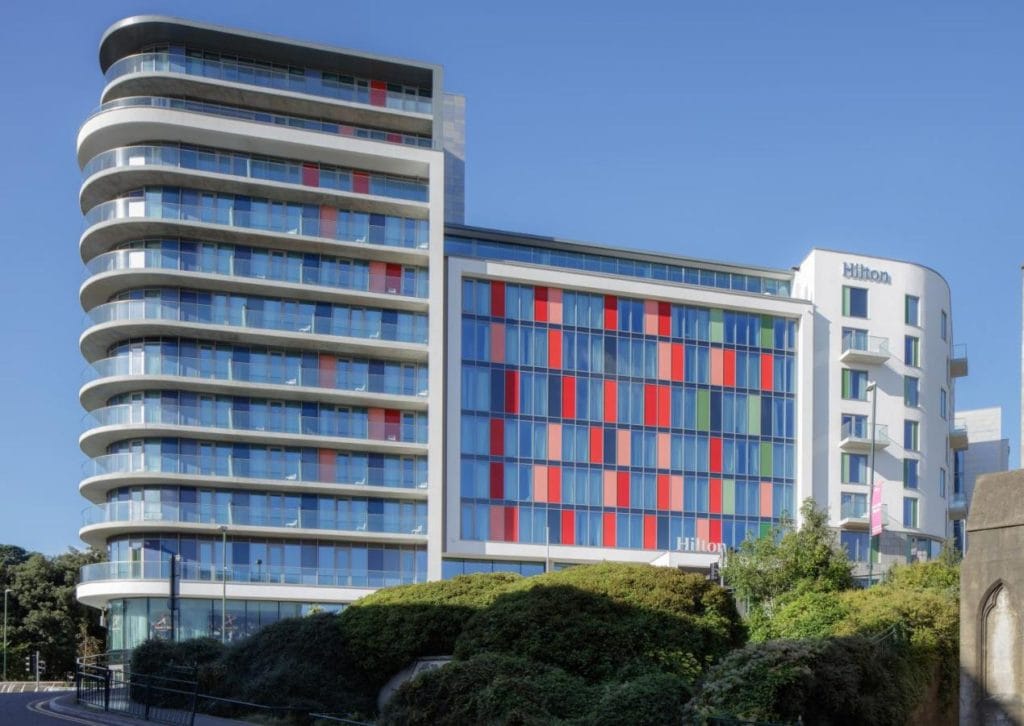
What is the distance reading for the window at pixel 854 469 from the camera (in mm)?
73375

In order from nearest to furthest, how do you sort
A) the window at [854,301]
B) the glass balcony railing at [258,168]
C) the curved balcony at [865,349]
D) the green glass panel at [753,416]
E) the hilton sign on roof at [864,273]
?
the glass balcony railing at [258,168] → the green glass panel at [753,416] → the curved balcony at [865,349] → the window at [854,301] → the hilton sign on roof at [864,273]

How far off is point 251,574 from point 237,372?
1024 cm

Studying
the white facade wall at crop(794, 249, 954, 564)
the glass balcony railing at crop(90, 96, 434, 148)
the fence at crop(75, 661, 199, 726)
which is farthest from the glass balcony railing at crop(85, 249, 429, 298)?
the fence at crop(75, 661, 199, 726)

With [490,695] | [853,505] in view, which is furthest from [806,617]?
[853,505]

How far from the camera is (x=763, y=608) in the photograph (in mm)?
38844

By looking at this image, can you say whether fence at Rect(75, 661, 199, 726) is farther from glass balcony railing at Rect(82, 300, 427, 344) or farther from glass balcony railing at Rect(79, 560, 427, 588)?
glass balcony railing at Rect(82, 300, 427, 344)

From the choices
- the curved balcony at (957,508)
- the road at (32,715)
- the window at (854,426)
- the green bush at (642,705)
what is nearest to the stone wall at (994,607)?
the green bush at (642,705)

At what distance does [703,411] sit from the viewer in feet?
235

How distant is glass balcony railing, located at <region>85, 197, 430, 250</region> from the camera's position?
63156 millimetres

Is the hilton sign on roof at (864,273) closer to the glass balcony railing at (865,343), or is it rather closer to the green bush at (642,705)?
the glass balcony railing at (865,343)

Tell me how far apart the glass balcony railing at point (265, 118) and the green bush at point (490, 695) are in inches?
1684

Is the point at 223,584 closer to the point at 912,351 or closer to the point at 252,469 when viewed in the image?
the point at 252,469

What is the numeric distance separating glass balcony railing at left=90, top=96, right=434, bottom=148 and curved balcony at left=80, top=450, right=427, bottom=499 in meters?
17.6

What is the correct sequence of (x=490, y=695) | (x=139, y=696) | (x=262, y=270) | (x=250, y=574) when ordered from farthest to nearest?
(x=262, y=270) → (x=250, y=574) → (x=139, y=696) → (x=490, y=695)
